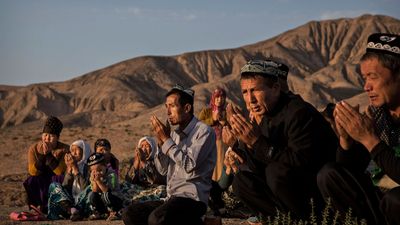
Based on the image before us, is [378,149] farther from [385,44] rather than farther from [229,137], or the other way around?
[229,137]

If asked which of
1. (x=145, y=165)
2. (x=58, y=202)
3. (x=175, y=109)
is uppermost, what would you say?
(x=175, y=109)

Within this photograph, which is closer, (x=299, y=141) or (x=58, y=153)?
(x=299, y=141)

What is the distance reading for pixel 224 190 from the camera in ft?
23.7

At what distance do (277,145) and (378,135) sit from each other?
91 centimetres

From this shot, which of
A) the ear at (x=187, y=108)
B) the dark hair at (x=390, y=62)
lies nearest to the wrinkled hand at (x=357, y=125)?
the dark hair at (x=390, y=62)

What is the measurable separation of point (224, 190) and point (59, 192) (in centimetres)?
209

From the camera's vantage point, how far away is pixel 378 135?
3.46 m

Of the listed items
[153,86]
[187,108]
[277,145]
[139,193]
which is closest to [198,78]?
[153,86]

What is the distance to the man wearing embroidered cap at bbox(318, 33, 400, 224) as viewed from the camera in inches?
141

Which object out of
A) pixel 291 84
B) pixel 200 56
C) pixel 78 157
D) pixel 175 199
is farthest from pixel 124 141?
pixel 200 56

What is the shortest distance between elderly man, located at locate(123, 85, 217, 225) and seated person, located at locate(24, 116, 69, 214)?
282cm

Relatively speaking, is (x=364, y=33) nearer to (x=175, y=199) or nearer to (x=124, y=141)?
(x=124, y=141)

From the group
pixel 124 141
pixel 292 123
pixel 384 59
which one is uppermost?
pixel 384 59

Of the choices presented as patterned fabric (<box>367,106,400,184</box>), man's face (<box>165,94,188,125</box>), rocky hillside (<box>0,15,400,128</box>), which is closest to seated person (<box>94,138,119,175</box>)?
man's face (<box>165,94,188,125</box>)
